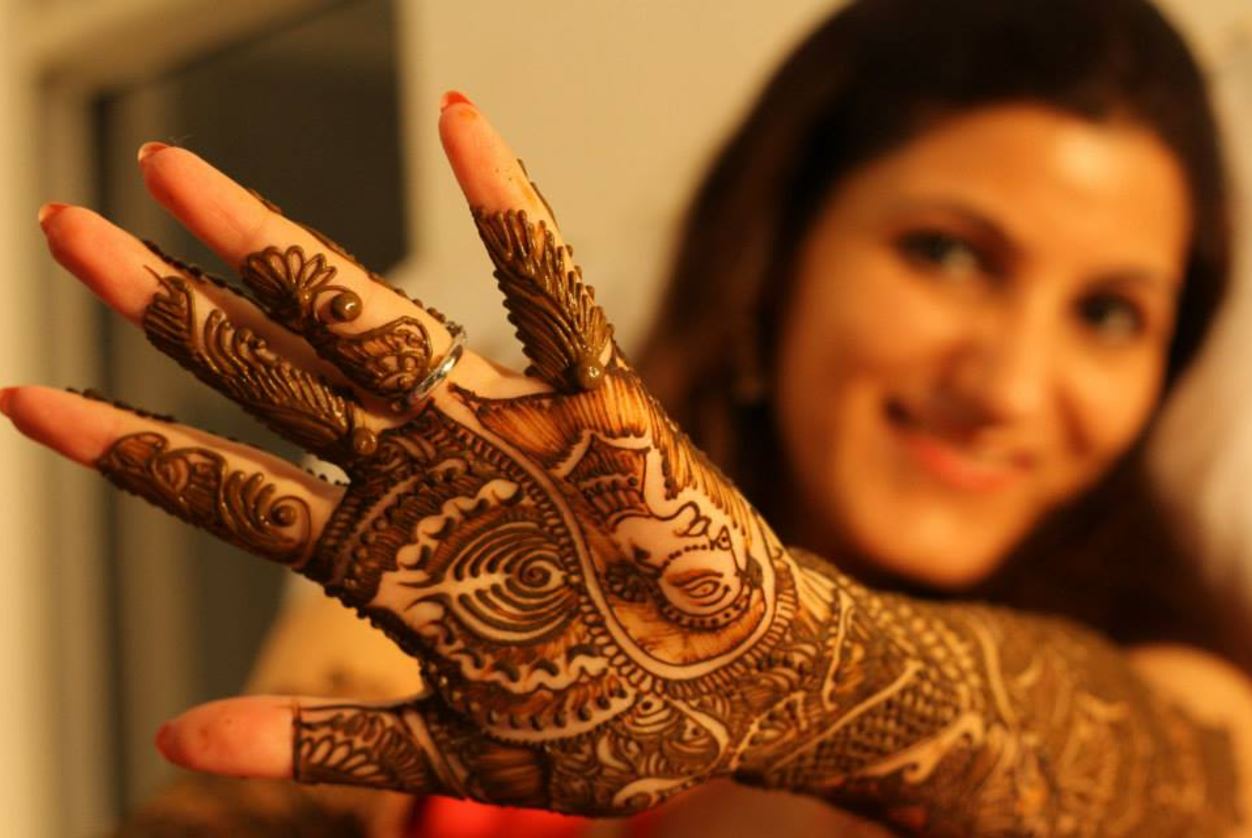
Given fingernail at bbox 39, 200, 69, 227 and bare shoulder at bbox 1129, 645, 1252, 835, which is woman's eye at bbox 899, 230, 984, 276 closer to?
bare shoulder at bbox 1129, 645, 1252, 835

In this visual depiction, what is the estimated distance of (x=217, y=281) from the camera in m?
0.50

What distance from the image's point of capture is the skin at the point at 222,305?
1.55 feet

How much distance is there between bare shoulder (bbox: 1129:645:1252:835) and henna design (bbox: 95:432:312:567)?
0.63m

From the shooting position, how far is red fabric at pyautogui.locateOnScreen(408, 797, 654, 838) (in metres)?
0.91

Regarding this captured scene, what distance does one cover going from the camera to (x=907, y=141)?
103 cm

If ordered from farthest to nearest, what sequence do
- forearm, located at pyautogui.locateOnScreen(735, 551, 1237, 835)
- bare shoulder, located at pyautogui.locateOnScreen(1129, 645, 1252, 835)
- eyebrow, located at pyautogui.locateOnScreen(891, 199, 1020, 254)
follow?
eyebrow, located at pyautogui.locateOnScreen(891, 199, 1020, 254), bare shoulder, located at pyautogui.locateOnScreen(1129, 645, 1252, 835), forearm, located at pyautogui.locateOnScreen(735, 551, 1237, 835)

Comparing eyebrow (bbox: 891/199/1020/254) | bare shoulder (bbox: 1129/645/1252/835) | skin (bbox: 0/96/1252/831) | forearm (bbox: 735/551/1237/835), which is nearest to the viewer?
skin (bbox: 0/96/1252/831)

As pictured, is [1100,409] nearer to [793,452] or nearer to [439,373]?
[793,452]

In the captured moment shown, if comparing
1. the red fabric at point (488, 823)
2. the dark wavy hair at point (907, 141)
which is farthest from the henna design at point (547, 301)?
the dark wavy hair at point (907, 141)

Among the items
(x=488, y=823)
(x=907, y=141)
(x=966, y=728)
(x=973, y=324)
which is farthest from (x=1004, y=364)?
(x=488, y=823)

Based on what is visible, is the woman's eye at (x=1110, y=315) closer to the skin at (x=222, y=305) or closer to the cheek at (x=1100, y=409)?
the cheek at (x=1100, y=409)

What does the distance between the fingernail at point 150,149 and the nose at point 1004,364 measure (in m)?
0.68

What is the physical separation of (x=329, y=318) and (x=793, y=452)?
70 cm

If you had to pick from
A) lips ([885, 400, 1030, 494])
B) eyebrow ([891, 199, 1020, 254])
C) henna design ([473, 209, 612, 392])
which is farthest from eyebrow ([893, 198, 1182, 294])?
henna design ([473, 209, 612, 392])
